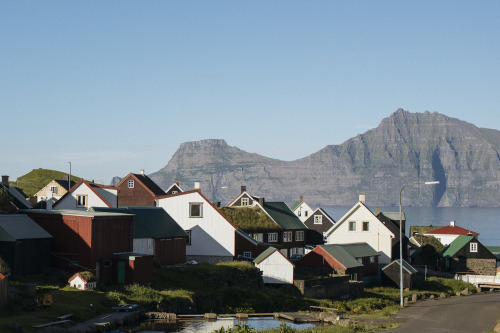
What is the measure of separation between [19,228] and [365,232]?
4920 centimetres

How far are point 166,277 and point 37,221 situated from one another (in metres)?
11.0

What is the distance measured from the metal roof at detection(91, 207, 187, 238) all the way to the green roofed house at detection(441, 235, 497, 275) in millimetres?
42875

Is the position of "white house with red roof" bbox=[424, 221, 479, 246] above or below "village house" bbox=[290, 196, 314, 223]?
below

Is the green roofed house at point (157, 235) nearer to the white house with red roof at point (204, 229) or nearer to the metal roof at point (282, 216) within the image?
the white house with red roof at point (204, 229)

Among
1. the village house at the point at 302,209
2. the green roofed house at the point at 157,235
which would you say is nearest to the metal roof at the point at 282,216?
the green roofed house at the point at 157,235

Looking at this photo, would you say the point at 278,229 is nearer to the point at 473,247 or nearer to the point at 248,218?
the point at 248,218

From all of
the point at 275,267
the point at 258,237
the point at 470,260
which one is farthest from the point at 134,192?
the point at 470,260

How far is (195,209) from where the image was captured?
233ft

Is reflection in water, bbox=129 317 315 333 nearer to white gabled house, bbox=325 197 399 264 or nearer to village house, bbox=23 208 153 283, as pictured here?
village house, bbox=23 208 153 283

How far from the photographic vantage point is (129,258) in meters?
51.2

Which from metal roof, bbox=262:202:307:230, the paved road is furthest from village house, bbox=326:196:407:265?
the paved road

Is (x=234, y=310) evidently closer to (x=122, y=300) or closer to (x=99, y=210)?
(x=122, y=300)

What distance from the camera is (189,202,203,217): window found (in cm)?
7075

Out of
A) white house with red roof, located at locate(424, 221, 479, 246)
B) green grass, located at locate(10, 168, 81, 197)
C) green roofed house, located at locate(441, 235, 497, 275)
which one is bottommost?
green roofed house, located at locate(441, 235, 497, 275)
